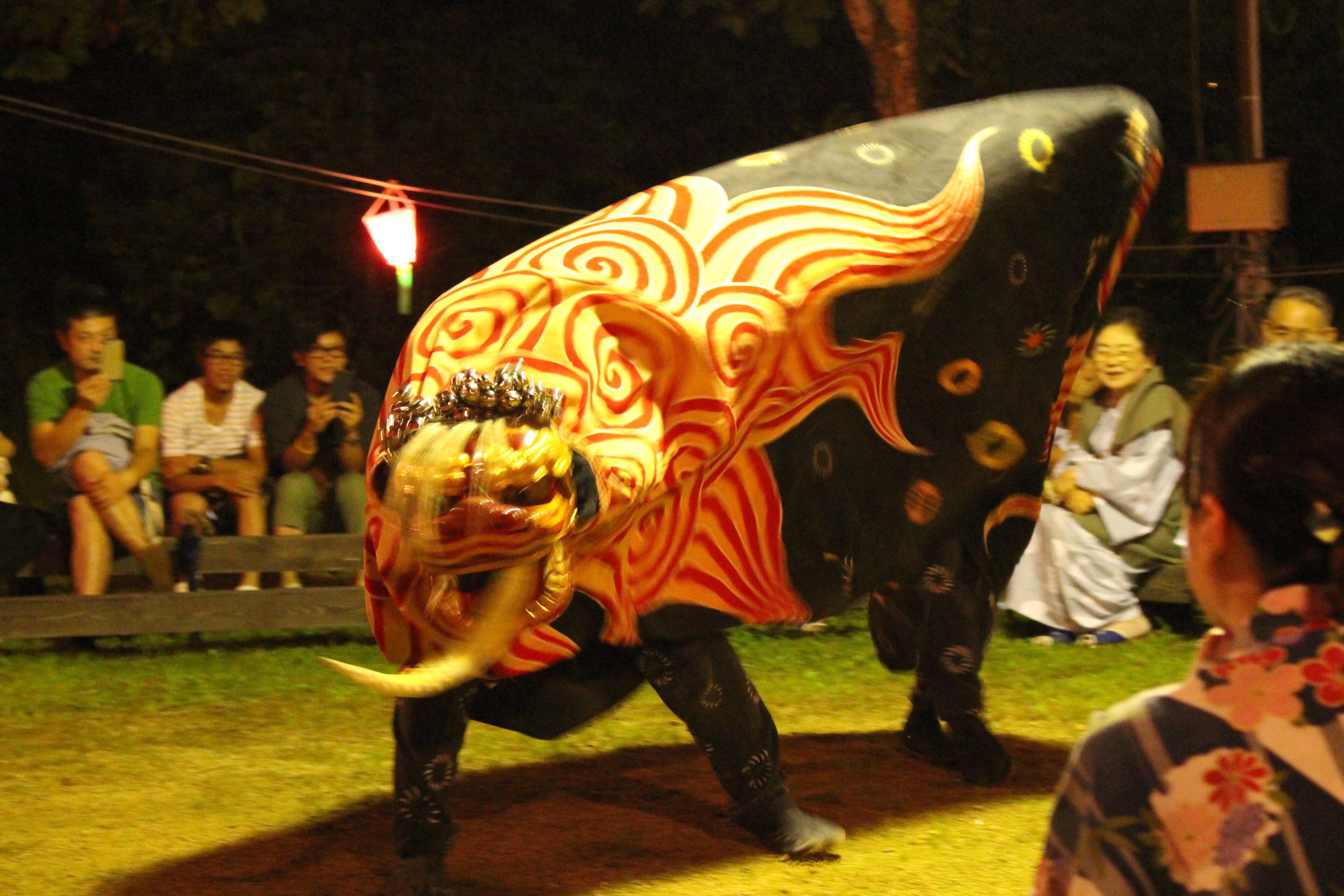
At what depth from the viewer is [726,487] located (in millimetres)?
3533

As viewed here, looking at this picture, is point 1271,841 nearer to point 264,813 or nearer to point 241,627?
point 264,813

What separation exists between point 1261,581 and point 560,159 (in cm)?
1226

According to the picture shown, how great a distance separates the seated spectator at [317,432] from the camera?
23.5ft

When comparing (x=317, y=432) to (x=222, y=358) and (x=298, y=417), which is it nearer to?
(x=298, y=417)

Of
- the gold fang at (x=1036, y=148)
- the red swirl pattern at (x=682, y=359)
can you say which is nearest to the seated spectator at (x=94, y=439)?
the red swirl pattern at (x=682, y=359)

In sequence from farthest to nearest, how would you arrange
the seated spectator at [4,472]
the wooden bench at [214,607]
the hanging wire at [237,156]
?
the hanging wire at [237,156], the seated spectator at [4,472], the wooden bench at [214,607]

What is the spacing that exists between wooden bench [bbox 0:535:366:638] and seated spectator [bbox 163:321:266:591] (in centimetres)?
33

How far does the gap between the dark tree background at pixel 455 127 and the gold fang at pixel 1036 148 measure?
7.79m

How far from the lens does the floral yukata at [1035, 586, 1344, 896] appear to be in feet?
4.30

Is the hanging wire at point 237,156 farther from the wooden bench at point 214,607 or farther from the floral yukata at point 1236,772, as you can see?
the floral yukata at point 1236,772

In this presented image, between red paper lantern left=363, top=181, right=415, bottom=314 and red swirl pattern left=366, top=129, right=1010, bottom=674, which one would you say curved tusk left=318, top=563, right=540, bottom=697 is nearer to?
red swirl pattern left=366, top=129, right=1010, bottom=674

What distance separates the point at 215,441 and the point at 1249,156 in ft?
18.2

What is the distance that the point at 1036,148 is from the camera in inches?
157

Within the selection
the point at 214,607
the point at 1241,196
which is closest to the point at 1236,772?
the point at 214,607
